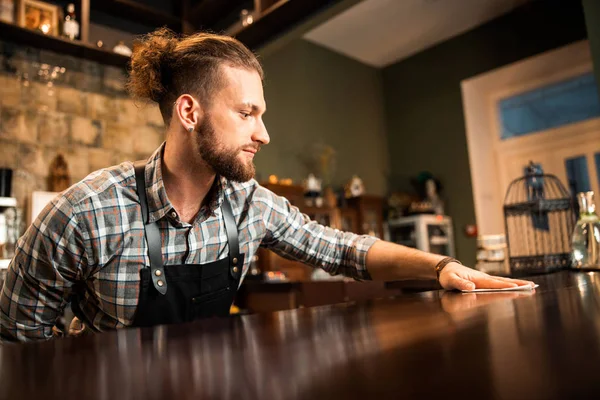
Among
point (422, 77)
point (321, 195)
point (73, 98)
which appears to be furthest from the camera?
point (422, 77)

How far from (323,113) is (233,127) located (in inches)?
172

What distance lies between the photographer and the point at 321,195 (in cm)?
523

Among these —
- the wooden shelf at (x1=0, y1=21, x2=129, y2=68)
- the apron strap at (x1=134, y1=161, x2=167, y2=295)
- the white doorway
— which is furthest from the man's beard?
the white doorway

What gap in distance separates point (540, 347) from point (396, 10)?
516cm

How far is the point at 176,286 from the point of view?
116 cm

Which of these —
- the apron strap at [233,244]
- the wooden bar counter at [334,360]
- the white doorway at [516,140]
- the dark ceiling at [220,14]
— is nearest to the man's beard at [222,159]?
the apron strap at [233,244]

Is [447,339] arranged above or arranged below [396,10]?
below

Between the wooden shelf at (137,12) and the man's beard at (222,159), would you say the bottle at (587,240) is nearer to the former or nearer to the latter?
the man's beard at (222,159)

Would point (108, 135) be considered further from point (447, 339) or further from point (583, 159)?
point (583, 159)

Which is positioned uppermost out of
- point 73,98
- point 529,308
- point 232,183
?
point 73,98

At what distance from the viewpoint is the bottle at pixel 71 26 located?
3352mm

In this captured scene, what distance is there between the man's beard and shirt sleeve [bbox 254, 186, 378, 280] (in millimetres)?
116

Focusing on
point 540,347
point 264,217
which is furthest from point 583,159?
point 540,347

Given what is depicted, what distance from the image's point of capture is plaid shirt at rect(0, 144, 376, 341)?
1070mm
